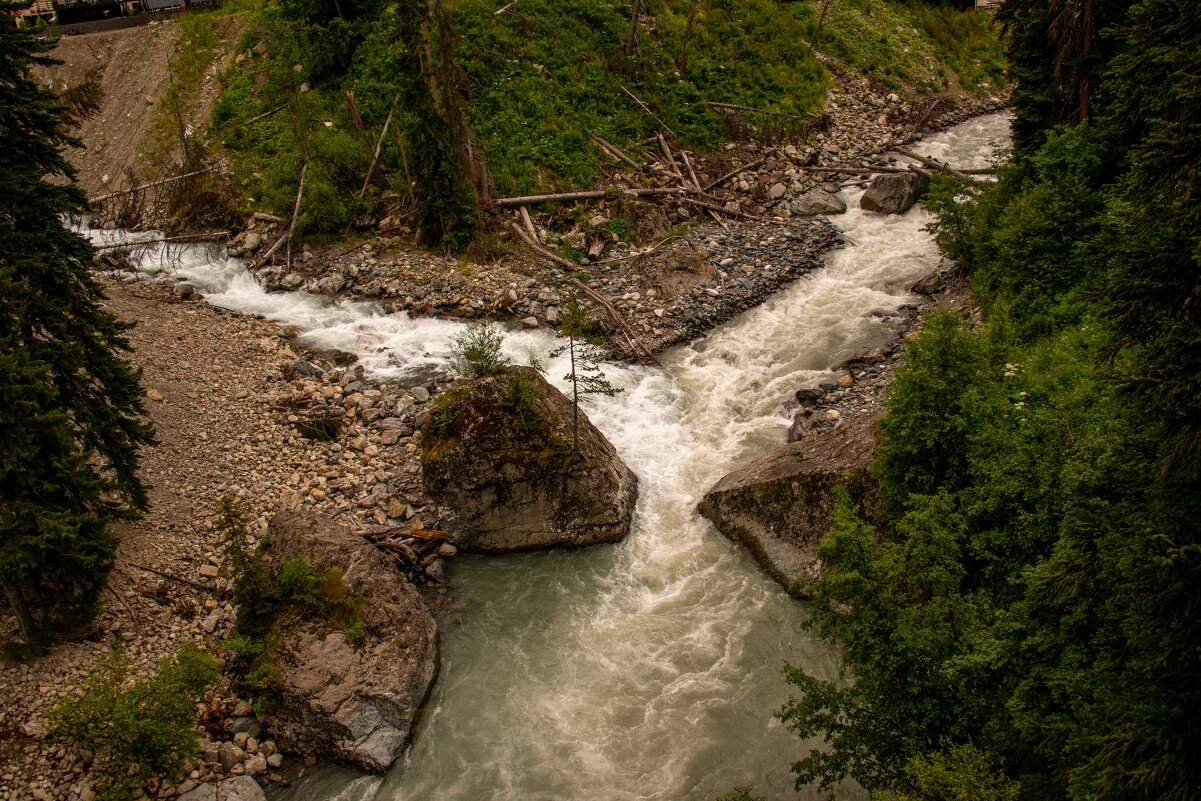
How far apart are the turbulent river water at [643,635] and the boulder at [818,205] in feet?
29.6

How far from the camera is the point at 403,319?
27109 mm

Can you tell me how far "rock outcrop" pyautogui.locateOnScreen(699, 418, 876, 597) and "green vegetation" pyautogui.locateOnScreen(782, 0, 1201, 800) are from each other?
58.8 inches

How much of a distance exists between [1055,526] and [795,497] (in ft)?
19.3

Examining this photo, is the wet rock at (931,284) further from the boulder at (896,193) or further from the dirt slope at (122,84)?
the dirt slope at (122,84)

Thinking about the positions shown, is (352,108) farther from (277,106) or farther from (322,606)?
(322,606)

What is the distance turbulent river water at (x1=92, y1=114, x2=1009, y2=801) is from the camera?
13.6m

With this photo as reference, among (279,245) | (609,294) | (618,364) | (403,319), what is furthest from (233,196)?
(618,364)

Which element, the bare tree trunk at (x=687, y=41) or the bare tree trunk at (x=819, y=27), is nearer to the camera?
the bare tree trunk at (x=687, y=41)

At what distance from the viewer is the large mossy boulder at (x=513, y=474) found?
17734 millimetres

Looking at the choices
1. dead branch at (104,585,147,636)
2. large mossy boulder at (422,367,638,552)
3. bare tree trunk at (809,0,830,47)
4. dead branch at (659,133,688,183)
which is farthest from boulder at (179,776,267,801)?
bare tree trunk at (809,0,830,47)

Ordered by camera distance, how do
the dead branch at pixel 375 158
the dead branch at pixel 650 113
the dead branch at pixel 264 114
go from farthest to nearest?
the dead branch at pixel 650 113
the dead branch at pixel 264 114
the dead branch at pixel 375 158

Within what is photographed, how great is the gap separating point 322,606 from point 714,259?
67.2ft

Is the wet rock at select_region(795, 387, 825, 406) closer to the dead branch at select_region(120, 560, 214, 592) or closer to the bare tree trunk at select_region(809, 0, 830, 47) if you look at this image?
the dead branch at select_region(120, 560, 214, 592)

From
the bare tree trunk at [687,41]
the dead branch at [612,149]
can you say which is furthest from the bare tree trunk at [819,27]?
the dead branch at [612,149]
